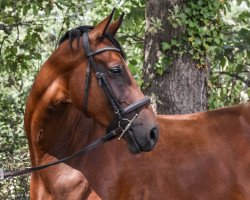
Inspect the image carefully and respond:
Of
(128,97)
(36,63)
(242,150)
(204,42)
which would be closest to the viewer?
(128,97)

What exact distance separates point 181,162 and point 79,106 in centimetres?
94

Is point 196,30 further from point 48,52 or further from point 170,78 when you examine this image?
point 48,52

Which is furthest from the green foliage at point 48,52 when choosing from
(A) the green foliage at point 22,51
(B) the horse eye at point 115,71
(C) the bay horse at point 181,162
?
(B) the horse eye at point 115,71

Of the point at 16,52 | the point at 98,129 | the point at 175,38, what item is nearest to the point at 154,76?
the point at 175,38

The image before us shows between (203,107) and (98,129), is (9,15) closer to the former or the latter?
(203,107)

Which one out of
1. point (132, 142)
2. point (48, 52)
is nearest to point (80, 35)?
point (132, 142)

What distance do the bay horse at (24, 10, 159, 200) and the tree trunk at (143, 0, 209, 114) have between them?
1.67 metres

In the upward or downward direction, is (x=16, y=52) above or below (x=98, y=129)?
below

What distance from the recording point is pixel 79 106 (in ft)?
12.8

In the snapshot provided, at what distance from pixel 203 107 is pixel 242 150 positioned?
52.8 inches

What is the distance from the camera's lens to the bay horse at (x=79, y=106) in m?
3.82

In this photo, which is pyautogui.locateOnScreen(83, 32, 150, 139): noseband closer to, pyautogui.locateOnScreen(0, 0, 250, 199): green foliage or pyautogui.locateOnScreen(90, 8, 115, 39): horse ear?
pyautogui.locateOnScreen(90, 8, 115, 39): horse ear

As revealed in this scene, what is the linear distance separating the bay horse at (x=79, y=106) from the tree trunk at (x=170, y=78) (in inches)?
65.8

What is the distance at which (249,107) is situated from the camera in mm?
4754
